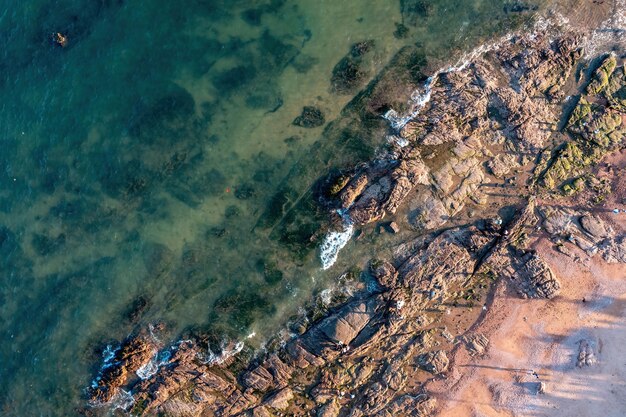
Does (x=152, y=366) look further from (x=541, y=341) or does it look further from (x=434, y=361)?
(x=541, y=341)

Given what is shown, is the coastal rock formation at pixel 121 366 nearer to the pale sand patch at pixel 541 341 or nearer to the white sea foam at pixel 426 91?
the pale sand patch at pixel 541 341

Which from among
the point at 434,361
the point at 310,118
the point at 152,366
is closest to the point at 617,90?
the point at 310,118

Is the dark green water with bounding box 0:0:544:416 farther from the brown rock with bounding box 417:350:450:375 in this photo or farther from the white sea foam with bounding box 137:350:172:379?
the brown rock with bounding box 417:350:450:375

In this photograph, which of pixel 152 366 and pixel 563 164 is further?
pixel 152 366

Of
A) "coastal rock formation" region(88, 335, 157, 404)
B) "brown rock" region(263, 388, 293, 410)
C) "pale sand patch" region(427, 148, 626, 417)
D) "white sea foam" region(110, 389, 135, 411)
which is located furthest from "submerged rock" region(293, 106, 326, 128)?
"white sea foam" region(110, 389, 135, 411)

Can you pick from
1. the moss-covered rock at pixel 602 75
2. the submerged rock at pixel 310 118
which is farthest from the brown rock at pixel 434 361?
the moss-covered rock at pixel 602 75
